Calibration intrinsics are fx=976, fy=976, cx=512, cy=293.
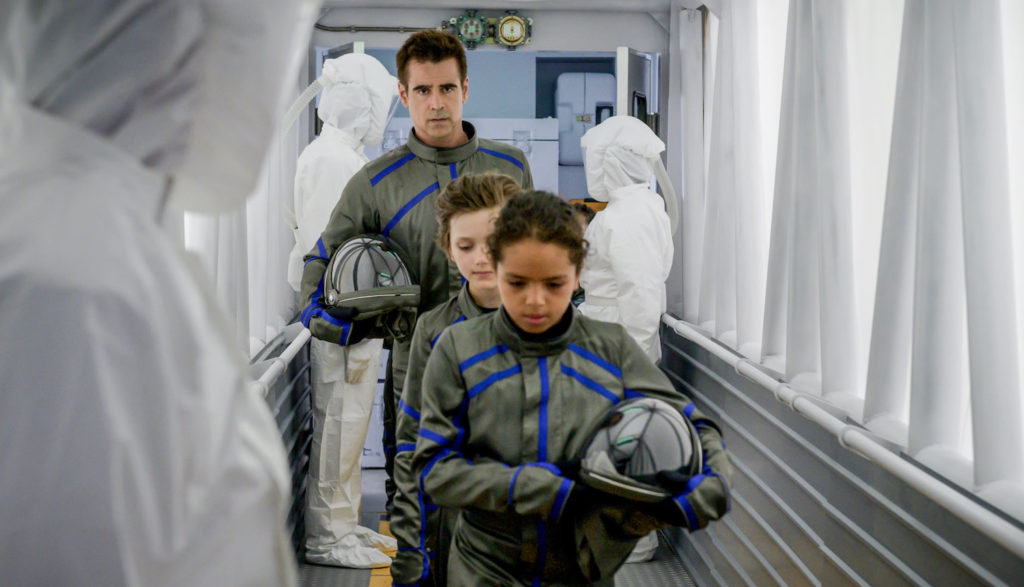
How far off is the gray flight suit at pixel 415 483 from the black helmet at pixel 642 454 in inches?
27.8

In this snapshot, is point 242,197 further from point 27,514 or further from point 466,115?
point 466,115

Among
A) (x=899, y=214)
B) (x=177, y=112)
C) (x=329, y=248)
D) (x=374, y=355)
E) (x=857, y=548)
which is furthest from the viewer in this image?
(x=374, y=355)

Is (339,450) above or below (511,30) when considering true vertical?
below

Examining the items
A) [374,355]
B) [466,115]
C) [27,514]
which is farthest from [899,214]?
[466,115]

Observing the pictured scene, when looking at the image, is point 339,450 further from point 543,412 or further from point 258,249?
point 543,412

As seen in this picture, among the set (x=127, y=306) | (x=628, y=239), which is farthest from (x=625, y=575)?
(x=127, y=306)

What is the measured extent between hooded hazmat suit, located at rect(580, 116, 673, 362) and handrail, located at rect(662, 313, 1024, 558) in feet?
2.09

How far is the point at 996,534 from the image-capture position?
1.92 meters

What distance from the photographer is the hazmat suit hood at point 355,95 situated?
4820 millimetres

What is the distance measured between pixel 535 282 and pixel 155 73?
1.15 metres

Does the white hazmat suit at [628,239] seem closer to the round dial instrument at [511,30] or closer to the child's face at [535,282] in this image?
the round dial instrument at [511,30]

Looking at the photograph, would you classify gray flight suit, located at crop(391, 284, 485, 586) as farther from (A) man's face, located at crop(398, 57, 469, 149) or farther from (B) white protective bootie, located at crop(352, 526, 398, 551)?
(B) white protective bootie, located at crop(352, 526, 398, 551)

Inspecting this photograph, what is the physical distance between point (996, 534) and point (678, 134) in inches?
155

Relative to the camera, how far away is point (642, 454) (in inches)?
74.1
